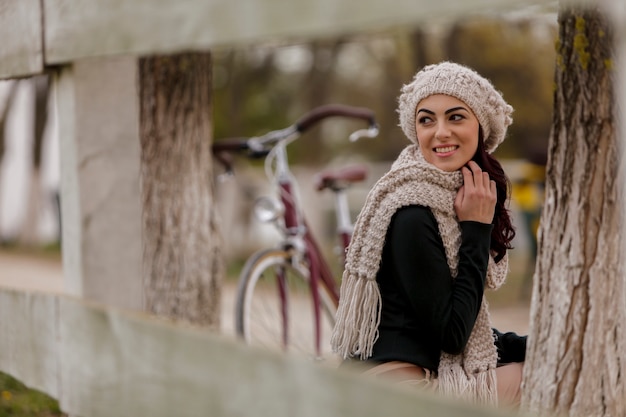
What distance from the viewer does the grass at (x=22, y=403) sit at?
3826mm

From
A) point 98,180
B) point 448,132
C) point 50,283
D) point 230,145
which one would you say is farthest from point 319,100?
point 448,132

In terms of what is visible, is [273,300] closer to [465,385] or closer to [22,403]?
[22,403]

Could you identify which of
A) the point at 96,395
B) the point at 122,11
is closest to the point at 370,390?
the point at 96,395

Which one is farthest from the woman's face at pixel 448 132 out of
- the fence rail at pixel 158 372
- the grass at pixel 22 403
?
the grass at pixel 22 403

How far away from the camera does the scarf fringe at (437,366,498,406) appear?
241 cm

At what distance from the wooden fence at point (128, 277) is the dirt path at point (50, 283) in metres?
2.07

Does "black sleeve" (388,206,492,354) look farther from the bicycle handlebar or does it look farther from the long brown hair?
the bicycle handlebar

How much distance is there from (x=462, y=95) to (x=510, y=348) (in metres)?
0.87

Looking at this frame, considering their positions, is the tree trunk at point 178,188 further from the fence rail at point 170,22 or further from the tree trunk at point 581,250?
the tree trunk at point 581,250

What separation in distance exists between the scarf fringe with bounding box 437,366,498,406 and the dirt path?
3.05 m

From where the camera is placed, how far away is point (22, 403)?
4.05 m

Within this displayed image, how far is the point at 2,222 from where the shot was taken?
74.5ft

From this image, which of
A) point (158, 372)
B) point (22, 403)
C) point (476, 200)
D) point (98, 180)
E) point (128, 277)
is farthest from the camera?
point (22, 403)

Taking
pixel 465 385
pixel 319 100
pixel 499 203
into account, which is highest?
pixel 319 100
